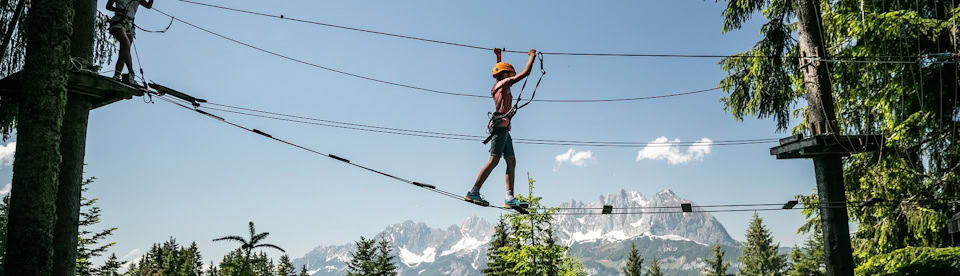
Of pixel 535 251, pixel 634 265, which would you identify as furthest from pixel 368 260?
pixel 634 265

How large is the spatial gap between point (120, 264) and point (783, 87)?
48.3 meters

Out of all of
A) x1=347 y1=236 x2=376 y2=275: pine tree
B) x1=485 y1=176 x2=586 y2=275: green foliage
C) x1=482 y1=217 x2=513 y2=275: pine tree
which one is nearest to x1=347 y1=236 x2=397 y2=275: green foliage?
x1=347 y1=236 x2=376 y2=275: pine tree

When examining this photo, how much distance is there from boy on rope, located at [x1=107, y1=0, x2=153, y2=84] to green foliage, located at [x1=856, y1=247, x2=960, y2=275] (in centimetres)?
1366

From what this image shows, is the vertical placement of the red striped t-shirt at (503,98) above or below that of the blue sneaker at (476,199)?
above

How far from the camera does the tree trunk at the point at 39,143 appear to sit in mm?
5816

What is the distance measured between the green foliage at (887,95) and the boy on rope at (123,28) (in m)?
11.0

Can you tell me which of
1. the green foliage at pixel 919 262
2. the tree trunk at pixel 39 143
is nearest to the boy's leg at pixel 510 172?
the tree trunk at pixel 39 143

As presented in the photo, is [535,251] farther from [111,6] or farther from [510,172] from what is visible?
[111,6]

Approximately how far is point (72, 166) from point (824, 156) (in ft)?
35.6

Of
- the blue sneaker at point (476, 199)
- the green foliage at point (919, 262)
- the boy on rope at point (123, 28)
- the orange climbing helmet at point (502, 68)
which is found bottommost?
the green foliage at point (919, 262)

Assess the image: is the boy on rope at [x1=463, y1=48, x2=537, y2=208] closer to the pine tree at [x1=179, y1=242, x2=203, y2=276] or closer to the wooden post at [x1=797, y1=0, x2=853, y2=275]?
the wooden post at [x1=797, y1=0, x2=853, y2=275]

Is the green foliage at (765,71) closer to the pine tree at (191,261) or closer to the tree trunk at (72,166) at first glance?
the tree trunk at (72,166)

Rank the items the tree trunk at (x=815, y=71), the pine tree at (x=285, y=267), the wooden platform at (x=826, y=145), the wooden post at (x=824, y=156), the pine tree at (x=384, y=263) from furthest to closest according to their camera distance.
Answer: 1. the pine tree at (x=285, y=267)
2. the pine tree at (x=384, y=263)
3. the tree trunk at (x=815, y=71)
4. the wooden platform at (x=826, y=145)
5. the wooden post at (x=824, y=156)

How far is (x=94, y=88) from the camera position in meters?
7.93
